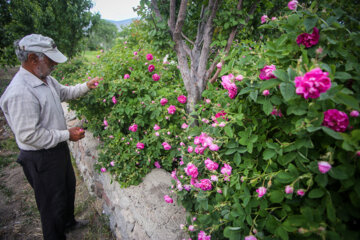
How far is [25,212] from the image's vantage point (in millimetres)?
2752

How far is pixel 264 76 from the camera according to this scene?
872mm

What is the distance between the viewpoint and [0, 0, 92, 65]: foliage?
22.1ft

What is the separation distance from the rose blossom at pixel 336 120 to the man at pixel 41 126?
79.1 inches

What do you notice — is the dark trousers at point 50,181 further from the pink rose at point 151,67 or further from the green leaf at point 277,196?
the green leaf at point 277,196

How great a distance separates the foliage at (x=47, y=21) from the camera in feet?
22.1

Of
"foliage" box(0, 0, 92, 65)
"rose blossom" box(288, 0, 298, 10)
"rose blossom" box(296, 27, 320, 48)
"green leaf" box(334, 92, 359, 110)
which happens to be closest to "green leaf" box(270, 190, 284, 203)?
"green leaf" box(334, 92, 359, 110)

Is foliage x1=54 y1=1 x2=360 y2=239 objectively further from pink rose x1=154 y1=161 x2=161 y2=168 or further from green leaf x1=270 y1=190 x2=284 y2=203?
pink rose x1=154 y1=161 x2=161 y2=168

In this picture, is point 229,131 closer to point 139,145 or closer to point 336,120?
point 336,120

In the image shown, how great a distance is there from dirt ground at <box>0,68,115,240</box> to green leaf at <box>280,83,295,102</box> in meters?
2.41

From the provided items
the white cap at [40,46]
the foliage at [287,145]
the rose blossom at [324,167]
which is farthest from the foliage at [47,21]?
the rose blossom at [324,167]

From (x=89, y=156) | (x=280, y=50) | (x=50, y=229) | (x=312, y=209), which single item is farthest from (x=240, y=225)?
(x=89, y=156)

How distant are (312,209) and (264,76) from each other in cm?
59

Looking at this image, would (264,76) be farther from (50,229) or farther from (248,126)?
(50,229)

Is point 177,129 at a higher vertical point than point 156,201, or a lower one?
higher
